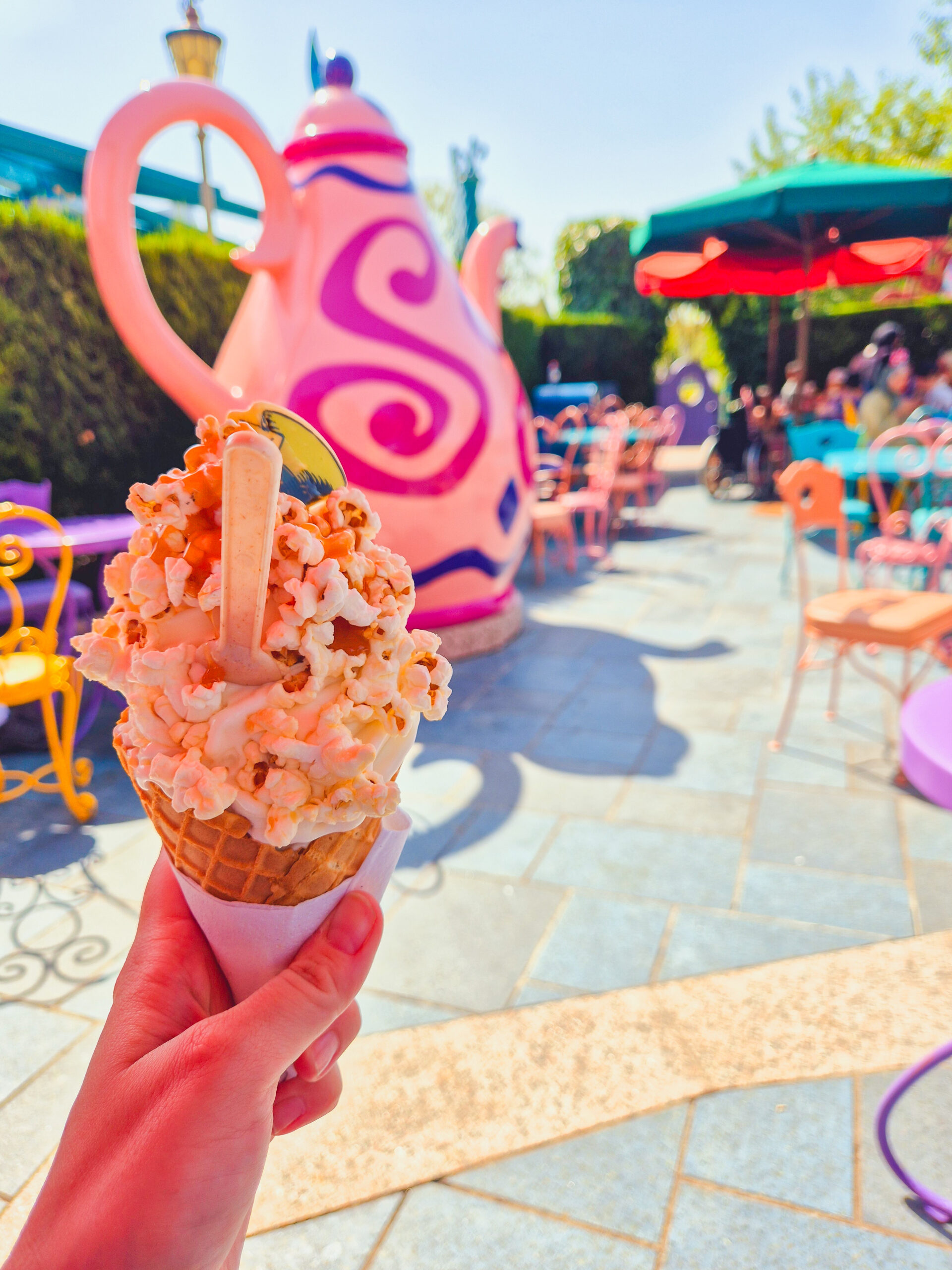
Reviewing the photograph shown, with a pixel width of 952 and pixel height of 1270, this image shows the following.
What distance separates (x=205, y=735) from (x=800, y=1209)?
144cm

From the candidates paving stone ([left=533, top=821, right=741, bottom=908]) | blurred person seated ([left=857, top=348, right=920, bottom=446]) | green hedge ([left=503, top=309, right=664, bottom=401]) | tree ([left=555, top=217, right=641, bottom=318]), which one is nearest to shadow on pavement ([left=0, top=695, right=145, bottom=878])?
paving stone ([left=533, top=821, right=741, bottom=908])

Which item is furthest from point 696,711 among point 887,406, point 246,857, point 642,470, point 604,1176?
point 642,470

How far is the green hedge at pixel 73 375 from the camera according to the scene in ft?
15.1

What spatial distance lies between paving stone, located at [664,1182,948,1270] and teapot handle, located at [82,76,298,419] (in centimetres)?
326

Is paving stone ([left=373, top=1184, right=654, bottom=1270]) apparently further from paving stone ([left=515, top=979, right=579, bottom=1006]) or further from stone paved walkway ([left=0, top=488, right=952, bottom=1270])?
paving stone ([left=515, top=979, right=579, bottom=1006])

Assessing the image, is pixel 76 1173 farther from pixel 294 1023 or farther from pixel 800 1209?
pixel 800 1209

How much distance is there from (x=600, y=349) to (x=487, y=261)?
11471 millimetres

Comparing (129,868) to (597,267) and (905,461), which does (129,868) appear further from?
(597,267)

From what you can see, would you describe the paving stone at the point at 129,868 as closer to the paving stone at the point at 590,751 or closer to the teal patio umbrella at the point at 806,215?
the paving stone at the point at 590,751

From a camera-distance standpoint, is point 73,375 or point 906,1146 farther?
point 73,375

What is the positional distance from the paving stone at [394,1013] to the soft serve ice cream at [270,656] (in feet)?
4.31

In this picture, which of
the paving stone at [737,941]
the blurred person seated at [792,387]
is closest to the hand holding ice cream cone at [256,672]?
the paving stone at [737,941]

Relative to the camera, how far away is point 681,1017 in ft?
6.73

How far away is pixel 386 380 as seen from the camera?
423 centimetres
